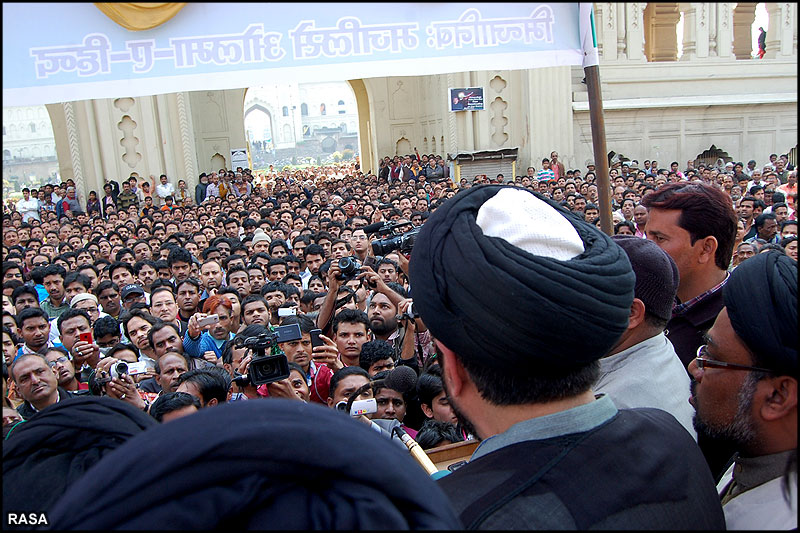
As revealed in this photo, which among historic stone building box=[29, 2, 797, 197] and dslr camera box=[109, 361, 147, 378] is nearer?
dslr camera box=[109, 361, 147, 378]

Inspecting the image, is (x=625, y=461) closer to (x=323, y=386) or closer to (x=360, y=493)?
(x=360, y=493)

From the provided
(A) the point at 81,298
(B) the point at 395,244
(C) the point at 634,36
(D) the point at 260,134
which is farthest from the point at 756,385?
(D) the point at 260,134

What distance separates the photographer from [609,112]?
18875 mm

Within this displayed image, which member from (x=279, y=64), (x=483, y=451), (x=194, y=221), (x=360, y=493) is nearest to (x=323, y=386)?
(x=279, y=64)

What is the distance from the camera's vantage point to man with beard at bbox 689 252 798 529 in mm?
1256

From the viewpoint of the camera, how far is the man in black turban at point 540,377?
1.03 m

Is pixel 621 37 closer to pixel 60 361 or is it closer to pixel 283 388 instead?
pixel 60 361

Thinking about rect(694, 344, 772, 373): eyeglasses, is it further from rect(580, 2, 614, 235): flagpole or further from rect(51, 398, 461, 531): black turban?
rect(51, 398, 461, 531): black turban

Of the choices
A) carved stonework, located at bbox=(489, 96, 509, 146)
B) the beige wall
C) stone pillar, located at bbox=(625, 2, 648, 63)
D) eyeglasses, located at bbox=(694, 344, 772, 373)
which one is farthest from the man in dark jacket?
the beige wall

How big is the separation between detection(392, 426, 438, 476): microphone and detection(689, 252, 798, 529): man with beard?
0.67 meters

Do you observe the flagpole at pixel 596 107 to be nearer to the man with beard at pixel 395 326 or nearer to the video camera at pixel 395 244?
the video camera at pixel 395 244

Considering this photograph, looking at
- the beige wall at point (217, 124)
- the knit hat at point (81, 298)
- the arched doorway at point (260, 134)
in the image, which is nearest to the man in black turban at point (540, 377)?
the knit hat at point (81, 298)

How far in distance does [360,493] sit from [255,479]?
0.40ft

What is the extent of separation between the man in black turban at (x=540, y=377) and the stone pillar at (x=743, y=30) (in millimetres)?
28440
